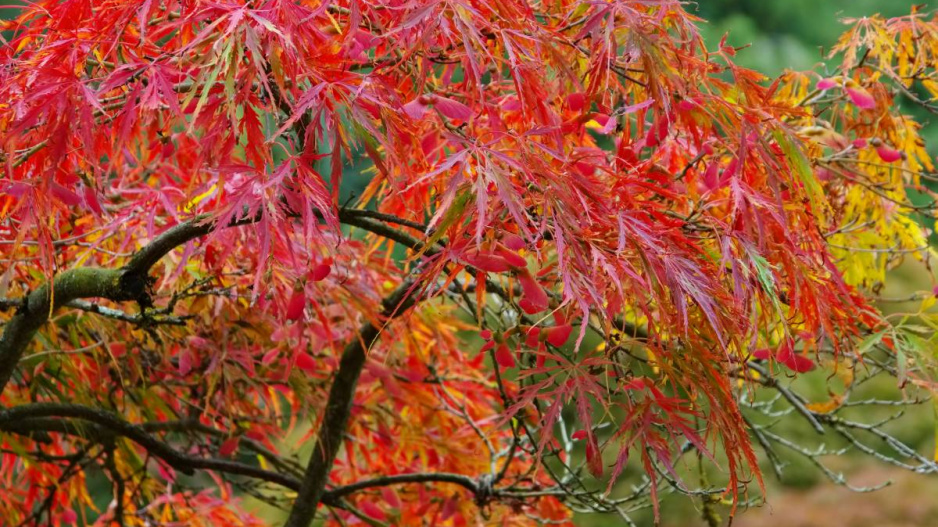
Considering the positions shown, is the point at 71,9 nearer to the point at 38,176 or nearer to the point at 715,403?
the point at 38,176

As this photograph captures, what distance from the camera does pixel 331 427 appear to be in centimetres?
192

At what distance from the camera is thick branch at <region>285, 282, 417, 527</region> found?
1.88 meters

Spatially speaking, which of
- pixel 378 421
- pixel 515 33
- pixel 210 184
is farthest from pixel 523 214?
pixel 378 421

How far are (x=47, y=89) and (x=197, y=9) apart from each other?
184 millimetres

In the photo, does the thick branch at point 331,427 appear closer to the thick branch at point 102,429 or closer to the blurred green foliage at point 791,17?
the thick branch at point 102,429

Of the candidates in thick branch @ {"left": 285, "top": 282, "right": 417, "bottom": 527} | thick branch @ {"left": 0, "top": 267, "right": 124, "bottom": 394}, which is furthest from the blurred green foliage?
thick branch @ {"left": 0, "top": 267, "right": 124, "bottom": 394}

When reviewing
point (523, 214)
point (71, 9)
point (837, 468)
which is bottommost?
point (523, 214)

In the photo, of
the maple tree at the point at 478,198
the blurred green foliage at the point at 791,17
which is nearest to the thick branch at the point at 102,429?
the maple tree at the point at 478,198

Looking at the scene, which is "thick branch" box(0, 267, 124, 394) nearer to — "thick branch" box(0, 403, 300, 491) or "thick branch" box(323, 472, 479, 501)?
"thick branch" box(0, 403, 300, 491)

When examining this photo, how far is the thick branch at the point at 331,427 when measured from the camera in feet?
6.18

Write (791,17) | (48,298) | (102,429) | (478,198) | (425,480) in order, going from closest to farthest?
(478,198)
(48,298)
(425,480)
(102,429)
(791,17)

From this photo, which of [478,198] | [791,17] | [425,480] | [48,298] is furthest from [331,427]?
[791,17]

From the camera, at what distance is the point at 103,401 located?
7.04 feet

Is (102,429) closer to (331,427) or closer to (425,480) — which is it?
(331,427)
